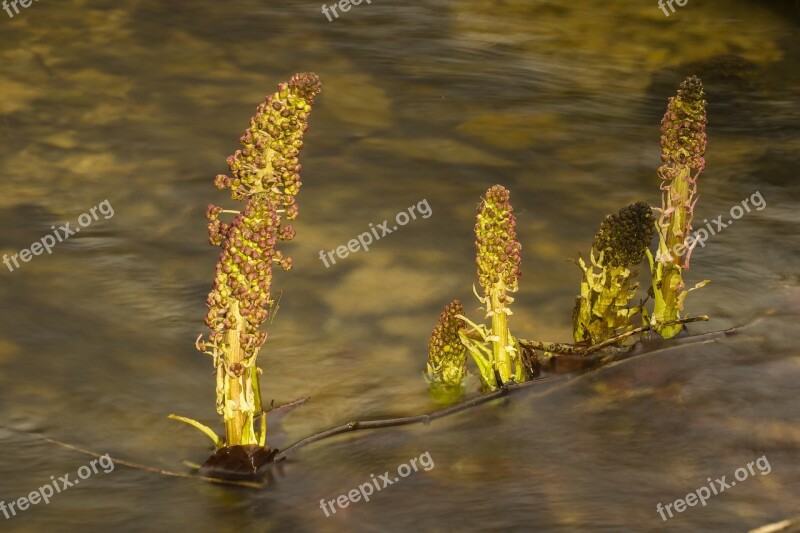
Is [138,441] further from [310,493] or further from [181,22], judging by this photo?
[181,22]

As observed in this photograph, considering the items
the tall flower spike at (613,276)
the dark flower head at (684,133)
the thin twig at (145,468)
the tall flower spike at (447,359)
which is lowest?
the thin twig at (145,468)

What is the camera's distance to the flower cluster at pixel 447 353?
3961 millimetres

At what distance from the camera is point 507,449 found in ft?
11.4

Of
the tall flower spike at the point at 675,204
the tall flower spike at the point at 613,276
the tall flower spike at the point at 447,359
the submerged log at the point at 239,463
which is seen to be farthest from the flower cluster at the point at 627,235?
the submerged log at the point at 239,463

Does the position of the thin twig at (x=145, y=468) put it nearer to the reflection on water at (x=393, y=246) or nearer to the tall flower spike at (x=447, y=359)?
the reflection on water at (x=393, y=246)

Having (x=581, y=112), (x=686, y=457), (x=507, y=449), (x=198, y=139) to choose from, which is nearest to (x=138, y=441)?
(x=507, y=449)

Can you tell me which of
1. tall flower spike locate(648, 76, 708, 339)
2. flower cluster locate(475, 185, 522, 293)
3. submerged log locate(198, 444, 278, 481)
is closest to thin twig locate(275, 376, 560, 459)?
submerged log locate(198, 444, 278, 481)

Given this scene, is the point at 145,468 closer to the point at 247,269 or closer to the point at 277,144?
the point at 247,269

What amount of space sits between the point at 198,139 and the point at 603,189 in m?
1.81

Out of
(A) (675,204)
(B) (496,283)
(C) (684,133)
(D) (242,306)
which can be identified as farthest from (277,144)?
(A) (675,204)

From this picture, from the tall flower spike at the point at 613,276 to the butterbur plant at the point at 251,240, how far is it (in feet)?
3.60

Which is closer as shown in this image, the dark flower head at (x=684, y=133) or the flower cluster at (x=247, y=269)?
the flower cluster at (x=247, y=269)

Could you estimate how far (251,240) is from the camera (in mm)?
3277

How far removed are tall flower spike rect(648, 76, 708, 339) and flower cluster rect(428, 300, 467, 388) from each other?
2.15 feet
